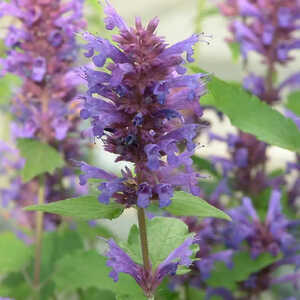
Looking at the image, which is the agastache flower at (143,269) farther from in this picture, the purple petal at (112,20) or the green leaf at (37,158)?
the green leaf at (37,158)

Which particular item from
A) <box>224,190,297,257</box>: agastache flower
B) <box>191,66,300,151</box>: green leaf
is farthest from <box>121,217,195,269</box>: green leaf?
<box>224,190,297,257</box>: agastache flower

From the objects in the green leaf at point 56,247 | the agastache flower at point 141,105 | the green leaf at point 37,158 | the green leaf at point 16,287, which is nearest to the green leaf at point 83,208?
the agastache flower at point 141,105

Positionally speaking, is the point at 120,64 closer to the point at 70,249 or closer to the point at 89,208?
the point at 89,208

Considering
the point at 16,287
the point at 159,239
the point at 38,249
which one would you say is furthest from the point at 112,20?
the point at 16,287

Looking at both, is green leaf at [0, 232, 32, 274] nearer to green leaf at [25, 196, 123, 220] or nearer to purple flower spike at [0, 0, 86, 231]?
purple flower spike at [0, 0, 86, 231]

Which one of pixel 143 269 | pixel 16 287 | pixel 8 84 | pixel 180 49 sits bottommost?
pixel 143 269

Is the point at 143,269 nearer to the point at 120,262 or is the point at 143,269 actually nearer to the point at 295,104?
the point at 120,262

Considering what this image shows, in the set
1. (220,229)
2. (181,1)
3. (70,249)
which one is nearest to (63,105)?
(70,249)
